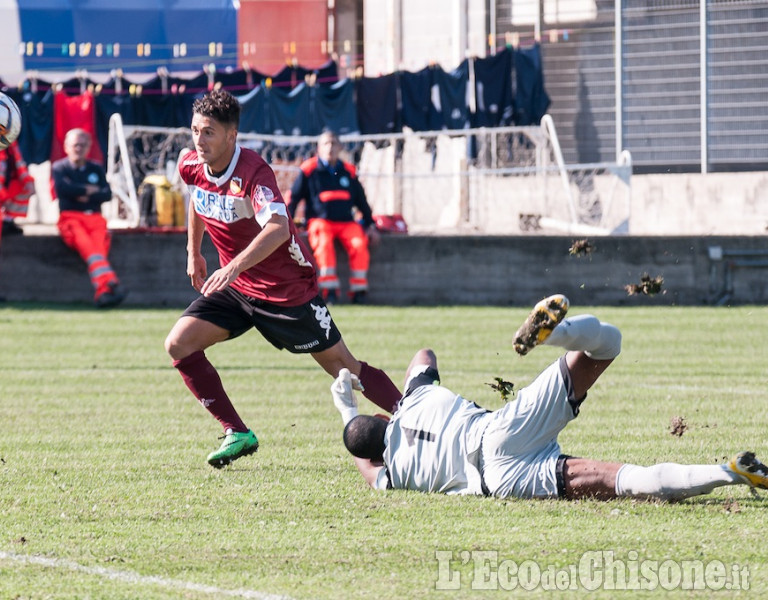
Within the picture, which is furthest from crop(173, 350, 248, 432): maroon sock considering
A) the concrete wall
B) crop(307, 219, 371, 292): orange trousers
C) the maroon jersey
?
the concrete wall

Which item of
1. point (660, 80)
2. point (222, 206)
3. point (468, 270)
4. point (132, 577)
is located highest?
point (660, 80)

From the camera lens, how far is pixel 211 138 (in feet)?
22.9

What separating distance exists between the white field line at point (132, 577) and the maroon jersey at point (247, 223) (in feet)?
8.36

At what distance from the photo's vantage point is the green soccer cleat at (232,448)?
7.01 meters

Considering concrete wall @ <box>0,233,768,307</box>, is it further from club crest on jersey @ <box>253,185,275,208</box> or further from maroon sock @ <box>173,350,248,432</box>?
club crest on jersey @ <box>253,185,275,208</box>

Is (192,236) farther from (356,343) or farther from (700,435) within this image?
(356,343)

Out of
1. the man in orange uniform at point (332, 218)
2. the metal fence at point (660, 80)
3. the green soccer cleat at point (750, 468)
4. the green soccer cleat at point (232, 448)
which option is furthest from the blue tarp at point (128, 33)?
the green soccer cleat at point (750, 468)

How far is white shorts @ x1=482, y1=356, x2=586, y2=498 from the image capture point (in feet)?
18.9

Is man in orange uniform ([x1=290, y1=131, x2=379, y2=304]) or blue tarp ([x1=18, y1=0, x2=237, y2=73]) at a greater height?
blue tarp ([x1=18, y1=0, x2=237, y2=73])

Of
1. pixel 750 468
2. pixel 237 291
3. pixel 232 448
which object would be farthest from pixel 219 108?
pixel 750 468

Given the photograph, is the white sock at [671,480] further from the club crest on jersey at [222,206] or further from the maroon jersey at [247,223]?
the club crest on jersey at [222,206]

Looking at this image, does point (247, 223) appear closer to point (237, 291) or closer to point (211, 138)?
point (237, 291)

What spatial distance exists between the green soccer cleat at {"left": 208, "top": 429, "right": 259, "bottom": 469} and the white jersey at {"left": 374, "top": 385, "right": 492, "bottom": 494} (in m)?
1.03

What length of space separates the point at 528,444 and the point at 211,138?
2.39 metres
